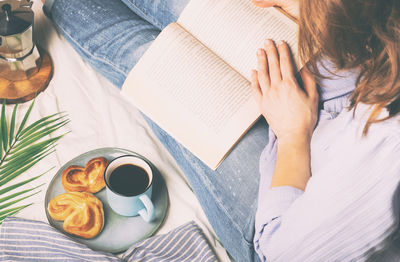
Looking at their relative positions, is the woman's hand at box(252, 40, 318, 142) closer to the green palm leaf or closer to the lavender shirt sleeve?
the lavender shirt sleeve

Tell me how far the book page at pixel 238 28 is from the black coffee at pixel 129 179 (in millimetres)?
258

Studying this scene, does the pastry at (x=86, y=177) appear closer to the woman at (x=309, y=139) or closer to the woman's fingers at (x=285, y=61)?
the woman at (x=309, y=139)

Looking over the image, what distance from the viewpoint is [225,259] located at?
2.43 feet

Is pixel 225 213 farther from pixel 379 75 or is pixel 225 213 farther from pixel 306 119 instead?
pixel 379 75

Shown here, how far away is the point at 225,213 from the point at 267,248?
0.13 metres

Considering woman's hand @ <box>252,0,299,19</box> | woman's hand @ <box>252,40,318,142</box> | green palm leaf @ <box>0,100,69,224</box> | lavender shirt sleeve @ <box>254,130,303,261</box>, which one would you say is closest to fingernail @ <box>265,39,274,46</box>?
woman's hand @ <box>252,40,318,142</box>

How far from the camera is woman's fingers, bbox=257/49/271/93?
64cm

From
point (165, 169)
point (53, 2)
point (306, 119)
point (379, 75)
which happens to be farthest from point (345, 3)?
point (53, 2)

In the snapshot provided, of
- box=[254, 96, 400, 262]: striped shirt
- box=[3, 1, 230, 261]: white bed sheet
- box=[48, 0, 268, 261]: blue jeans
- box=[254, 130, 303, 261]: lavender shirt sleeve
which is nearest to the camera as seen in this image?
box=[254, 96, 400, 262]: striped shirt

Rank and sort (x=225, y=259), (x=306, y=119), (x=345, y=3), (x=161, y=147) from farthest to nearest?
(x=161, y=147), (x=225, y=259), (x=306, y=119), (x=345, y=3)

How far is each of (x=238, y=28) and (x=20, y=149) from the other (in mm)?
521

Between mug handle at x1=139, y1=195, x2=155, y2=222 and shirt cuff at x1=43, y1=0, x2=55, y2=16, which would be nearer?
mug handle at x1=139, y1=195, x2=155, y2=222

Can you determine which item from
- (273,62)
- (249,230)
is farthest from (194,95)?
(249,230)

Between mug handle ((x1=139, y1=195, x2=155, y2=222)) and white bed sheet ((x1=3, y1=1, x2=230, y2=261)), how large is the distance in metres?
0.08
